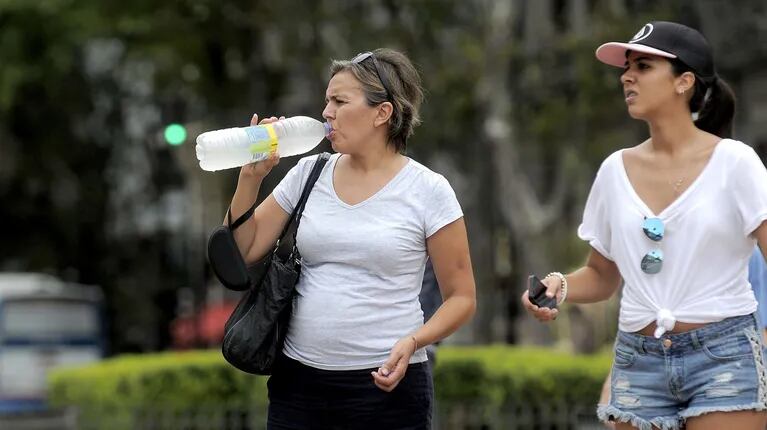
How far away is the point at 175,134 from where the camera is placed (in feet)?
15.6

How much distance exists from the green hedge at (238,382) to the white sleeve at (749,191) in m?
5.85

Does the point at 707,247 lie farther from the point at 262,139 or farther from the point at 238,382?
the point at 238,382

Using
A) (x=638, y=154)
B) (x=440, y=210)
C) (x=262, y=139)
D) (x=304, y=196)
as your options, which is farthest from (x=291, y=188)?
(x=638, y=154)

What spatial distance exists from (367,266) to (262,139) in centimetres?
47

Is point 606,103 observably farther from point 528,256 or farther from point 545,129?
point 528,256

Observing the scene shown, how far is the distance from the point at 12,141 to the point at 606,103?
15011 millimetres

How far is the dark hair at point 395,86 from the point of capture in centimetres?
457

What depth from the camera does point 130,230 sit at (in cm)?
3098

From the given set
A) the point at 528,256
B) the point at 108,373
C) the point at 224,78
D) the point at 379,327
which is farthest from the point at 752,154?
the point at 224,78

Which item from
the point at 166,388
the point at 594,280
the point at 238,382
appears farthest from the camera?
the point at 166,388

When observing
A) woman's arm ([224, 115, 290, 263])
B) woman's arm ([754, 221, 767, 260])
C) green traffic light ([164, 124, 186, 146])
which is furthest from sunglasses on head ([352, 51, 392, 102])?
woman's arm ([754, 221, 767, 260])

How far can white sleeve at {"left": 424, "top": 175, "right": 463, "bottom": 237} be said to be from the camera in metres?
4.54

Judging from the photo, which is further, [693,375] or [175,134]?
[175,134]

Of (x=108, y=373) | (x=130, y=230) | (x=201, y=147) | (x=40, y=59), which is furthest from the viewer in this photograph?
(x=130, y=230)
